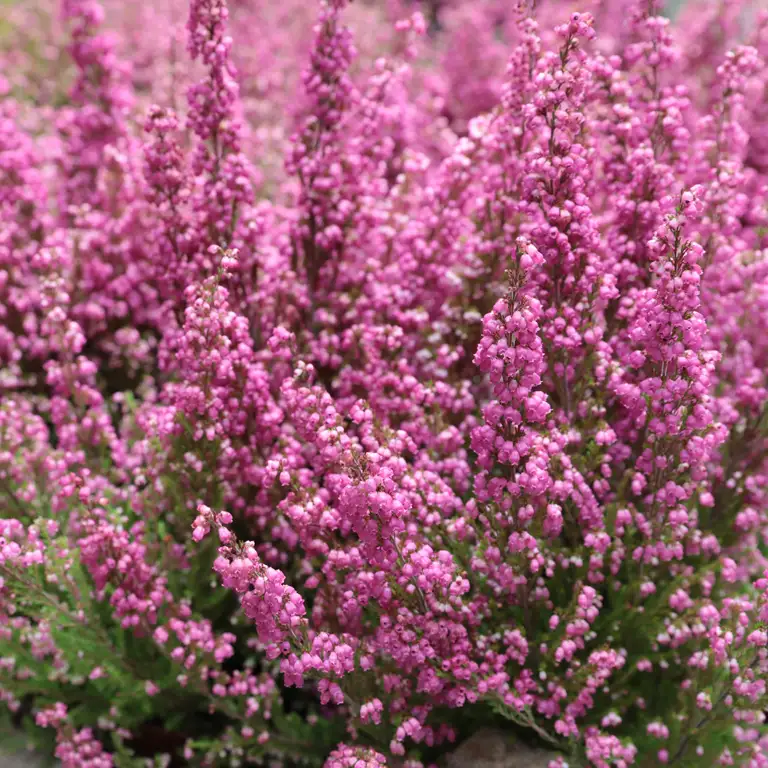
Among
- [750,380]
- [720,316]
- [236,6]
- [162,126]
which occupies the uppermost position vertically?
[236,6]

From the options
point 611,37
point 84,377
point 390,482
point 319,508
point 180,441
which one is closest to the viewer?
point 390,482

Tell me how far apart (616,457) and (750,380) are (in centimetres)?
81

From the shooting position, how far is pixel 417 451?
2.95 m

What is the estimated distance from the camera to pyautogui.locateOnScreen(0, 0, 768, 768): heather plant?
2508mm

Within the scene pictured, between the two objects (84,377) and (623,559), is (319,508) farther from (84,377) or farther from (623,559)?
(84,377)

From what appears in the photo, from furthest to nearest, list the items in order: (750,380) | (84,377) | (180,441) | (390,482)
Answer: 1. (84,377)
2. (750,380)
3. (180,441)
4. (390,482)

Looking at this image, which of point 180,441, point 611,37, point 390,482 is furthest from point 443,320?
point 611,37

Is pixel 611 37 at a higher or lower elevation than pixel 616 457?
higher

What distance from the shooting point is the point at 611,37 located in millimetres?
8172

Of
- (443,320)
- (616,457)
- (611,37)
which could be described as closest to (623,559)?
(616,457)

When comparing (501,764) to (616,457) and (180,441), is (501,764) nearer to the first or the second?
(616,457)

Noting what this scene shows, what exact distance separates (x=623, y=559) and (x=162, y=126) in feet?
8.06

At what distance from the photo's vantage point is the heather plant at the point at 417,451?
2.51m

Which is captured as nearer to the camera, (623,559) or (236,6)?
(623,559)
